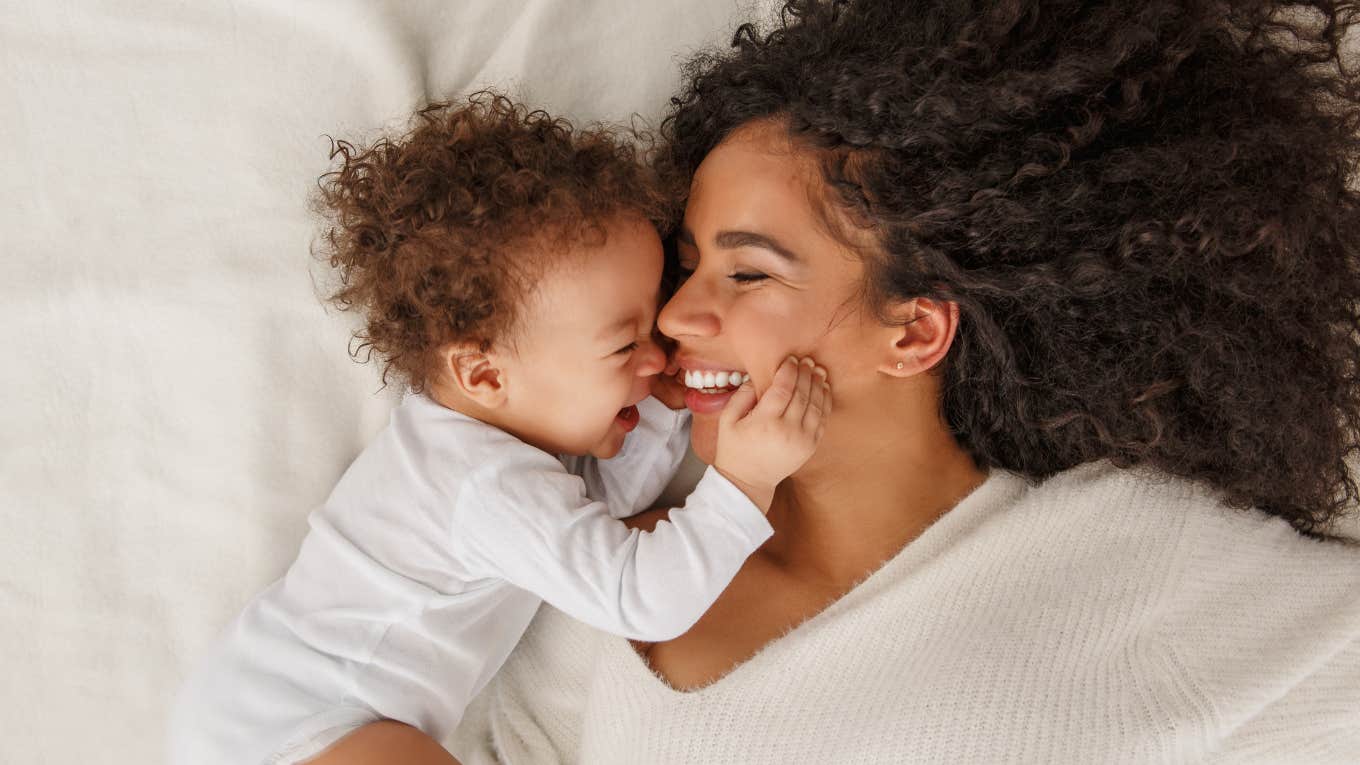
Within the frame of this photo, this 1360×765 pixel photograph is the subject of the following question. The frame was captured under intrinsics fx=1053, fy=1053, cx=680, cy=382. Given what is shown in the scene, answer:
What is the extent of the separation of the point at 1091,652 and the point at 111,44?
223cm

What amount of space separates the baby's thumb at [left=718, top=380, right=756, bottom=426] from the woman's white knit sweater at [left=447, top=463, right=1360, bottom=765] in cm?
42

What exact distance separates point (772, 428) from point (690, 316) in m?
0.24

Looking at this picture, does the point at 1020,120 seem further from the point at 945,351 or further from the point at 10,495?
the point at 10,495

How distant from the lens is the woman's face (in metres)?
1.79

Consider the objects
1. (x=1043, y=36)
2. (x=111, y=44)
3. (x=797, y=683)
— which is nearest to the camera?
(x=1043, y=36)

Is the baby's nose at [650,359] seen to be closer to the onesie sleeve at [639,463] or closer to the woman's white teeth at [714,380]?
the woman's white teeth at [714,380]

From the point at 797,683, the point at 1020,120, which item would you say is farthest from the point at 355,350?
the point at 1020,120

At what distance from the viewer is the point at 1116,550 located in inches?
74.1

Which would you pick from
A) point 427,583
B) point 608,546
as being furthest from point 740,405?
point 427,583

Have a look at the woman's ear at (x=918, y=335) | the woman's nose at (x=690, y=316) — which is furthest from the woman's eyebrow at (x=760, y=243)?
the woman's ear at (x=918, y=335)

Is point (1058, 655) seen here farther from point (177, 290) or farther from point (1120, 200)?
point (177, 290)

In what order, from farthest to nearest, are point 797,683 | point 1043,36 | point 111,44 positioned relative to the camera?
point 111,44 < point 797,683 < point 1043,36

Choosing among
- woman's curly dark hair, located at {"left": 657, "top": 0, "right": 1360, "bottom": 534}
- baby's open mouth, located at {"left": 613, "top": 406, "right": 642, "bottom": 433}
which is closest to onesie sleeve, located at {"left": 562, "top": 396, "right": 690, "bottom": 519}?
baby's open mouth, located at {"left": 613, "top": 406, "right": 642, "bottom": 433}

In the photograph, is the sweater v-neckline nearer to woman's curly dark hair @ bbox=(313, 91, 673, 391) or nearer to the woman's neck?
the woman's neck
